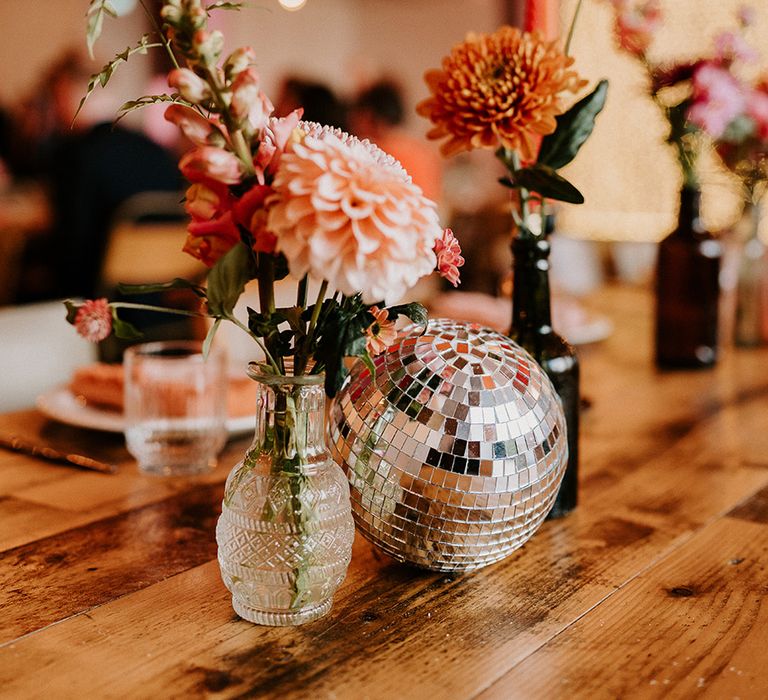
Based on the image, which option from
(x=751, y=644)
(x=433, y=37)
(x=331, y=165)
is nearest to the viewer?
(x=331, y=165)

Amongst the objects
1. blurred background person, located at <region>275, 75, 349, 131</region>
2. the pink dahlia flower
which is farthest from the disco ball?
blurred background person, located at <region>275, 75, 349, 131</region>

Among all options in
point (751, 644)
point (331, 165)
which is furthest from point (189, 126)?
point (751, 644)

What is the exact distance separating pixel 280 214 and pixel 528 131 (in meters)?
0.30

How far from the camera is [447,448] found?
2.19ft

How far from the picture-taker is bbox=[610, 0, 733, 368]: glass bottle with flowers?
146 centimetres

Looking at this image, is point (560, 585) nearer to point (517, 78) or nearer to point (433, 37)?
point (517, 78)

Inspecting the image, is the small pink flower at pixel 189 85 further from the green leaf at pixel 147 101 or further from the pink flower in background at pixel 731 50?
the pink flower in background at pixel 731 50

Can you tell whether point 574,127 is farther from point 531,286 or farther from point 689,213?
point 689,213

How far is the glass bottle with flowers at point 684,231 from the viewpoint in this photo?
1.46 m

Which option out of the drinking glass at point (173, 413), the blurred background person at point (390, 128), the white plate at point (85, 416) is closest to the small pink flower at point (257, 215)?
the drinking glass at point (173, 413)

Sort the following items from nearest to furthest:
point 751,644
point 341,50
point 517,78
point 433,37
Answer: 1. point 751,644
2. point 517,78
3. point 433,37
4. point 341,50

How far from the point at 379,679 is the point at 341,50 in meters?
6.25

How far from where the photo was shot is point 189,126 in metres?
0.56

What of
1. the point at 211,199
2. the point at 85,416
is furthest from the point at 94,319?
the point at 85,416
